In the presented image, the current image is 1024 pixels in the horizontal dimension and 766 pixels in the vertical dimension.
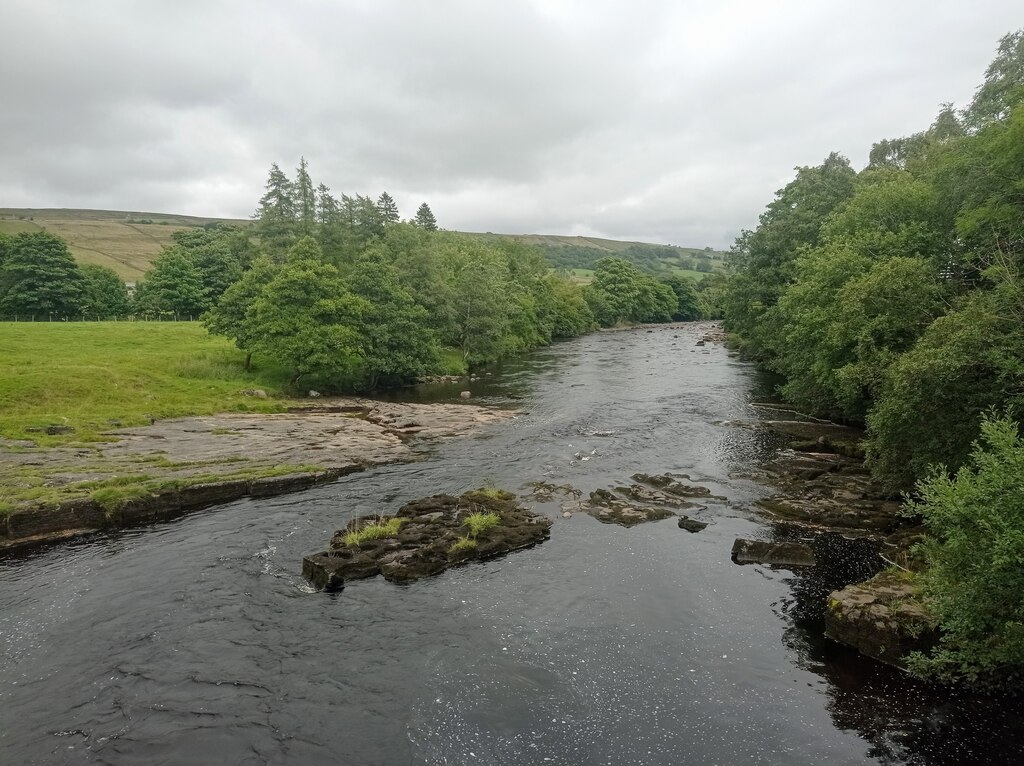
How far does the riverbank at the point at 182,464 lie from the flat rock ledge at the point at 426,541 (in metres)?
8.85

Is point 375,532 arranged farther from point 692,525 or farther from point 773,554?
point 773,554

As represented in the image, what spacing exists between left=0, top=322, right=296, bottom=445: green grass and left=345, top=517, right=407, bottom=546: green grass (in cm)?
2246

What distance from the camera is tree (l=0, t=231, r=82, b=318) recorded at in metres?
91.4

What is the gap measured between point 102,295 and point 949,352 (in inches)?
4703

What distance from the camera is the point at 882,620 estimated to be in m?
A: 17.6

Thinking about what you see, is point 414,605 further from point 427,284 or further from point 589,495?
point 427,284

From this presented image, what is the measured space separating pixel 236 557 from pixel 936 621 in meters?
23.7

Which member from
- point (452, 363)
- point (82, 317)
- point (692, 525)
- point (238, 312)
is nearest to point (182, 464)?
point (692, 525)

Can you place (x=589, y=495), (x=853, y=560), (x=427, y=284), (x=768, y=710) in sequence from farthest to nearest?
(x=427, y=284) → (x=589, y=495) → (x=853, y=560) → (x=768, y=710)

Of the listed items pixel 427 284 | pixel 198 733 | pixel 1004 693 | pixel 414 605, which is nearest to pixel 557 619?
pixel 414 605

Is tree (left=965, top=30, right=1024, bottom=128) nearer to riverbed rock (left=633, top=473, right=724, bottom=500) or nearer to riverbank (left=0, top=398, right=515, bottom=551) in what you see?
riverbed rock (left=633, top=473, right=724, bottom=500)

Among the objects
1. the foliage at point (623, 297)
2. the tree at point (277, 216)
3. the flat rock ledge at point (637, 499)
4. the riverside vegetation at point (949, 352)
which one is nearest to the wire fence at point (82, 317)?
the tree at point (277, 216)

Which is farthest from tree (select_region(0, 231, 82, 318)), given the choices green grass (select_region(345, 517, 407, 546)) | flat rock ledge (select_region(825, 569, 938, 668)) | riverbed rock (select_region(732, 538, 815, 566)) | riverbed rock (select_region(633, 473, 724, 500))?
flat rock ledge (select_region(825, 569, 938, 668))

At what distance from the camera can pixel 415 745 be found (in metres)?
14.5
